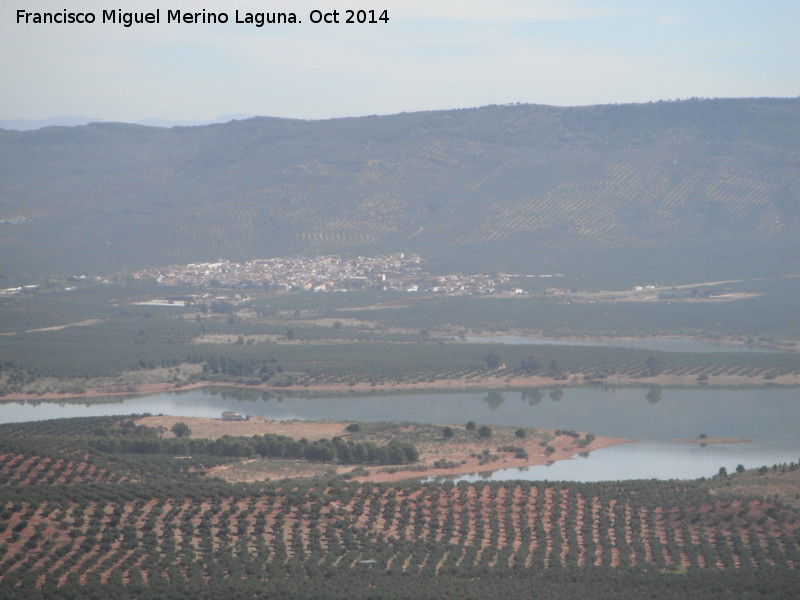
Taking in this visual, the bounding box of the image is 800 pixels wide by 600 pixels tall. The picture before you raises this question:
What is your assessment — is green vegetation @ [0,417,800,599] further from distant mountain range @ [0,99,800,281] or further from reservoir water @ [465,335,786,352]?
distant mountain range @ [0,99,800,281]

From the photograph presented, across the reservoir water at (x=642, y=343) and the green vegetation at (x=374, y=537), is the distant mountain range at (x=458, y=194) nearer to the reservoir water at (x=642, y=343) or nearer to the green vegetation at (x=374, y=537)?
the reservoir water at (x=642, y=343)

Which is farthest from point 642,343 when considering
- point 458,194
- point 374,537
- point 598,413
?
point 458,194

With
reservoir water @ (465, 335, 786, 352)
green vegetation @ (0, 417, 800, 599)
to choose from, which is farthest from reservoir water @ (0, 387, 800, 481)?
reservoir water @ (465, 335, 786, 352)

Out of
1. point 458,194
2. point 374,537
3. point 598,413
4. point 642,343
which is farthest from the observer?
point 458,194

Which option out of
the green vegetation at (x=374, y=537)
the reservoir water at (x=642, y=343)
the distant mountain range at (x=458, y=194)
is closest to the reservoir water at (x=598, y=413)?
the green vegetation at (x=374, y=537)

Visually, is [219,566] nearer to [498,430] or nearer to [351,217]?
[498,430]

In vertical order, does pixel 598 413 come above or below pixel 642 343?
below

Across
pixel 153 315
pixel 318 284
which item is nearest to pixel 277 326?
pixel 153 315

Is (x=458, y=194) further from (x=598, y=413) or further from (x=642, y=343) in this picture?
(x=598, y=413)
